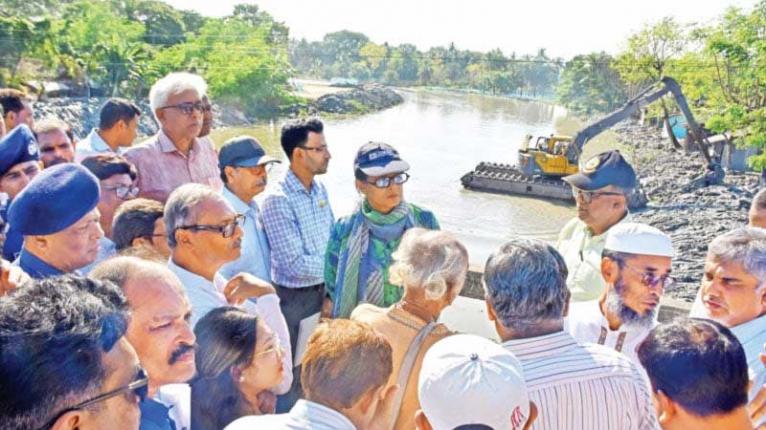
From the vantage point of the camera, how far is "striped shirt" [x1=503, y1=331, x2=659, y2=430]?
1.77m

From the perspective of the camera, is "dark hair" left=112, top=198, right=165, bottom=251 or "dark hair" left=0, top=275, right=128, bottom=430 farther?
"dark hair" left=112, top=198, right=165, bottom=251

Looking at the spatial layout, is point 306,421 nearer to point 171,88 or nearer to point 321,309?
point 321,309

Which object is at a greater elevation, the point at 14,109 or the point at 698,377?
the point at 14,109

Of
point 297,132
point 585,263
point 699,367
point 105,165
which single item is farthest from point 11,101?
point 699,367

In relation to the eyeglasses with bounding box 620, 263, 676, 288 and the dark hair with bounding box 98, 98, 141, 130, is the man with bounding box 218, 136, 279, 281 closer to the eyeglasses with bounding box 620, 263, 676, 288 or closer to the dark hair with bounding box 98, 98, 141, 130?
the dark hair with bounding box 98, 98, 141, 130

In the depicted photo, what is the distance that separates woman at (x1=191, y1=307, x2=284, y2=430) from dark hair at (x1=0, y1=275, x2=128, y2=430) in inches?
24.0

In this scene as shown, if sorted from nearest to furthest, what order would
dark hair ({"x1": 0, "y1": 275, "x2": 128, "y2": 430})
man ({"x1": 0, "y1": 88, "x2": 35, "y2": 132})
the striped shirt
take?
dark hair ({"x1": 0, "y1": 275, "x2": 128, "y2": 430}), the striped shirt, man ({"x1": 0, "y1": 88, "x2": 35, "y2": 132})

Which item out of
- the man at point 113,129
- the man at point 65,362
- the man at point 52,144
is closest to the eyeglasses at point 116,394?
the man at point 65,362

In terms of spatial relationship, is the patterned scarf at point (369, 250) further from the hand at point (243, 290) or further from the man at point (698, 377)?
the man at point (698, 377)

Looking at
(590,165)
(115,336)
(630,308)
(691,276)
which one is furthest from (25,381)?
(691,276)

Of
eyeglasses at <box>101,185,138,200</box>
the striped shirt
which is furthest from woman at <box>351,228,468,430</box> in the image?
eyeglasses at <box>101,185,138,200</box>

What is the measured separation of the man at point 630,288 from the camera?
2.42 m

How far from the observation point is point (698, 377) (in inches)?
64.0

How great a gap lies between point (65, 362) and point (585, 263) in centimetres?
239
